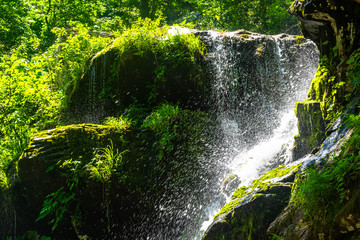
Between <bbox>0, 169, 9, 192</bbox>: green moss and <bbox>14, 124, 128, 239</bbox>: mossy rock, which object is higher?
<bbox>14, 124, 128, 239</bbox>: mossy rock

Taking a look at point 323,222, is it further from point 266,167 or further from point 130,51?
point 130,51

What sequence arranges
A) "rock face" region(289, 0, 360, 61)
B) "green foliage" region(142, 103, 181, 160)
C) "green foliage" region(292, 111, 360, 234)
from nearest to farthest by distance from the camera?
1. "green foliage" region(292, 111, 360, 234)
2. "rock face" region(289, 0, 360, 61)
3. "green foliage" region(142, 103, 181, 160)

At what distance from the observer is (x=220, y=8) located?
14094mm

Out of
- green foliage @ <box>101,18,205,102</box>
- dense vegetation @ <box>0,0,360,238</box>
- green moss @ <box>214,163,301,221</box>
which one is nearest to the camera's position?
dense vegetation @ <box>0,0,360,238</box>

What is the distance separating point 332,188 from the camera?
2.46 meters

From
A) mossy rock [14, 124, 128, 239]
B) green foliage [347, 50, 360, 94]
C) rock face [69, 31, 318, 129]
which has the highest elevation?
green foliage [347, 50, 360, 94]

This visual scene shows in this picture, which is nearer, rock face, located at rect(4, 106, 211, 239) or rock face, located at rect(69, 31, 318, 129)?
rock face, located at rect(4, 106, 211, 239)

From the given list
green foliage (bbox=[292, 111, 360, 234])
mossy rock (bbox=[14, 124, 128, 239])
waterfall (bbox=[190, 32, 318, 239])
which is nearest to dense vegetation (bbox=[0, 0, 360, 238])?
green foliage (bbox=[292, 111, 360, 234])

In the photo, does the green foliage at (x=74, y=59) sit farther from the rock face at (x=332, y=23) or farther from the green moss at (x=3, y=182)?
the rock face at (x=332, y=23)

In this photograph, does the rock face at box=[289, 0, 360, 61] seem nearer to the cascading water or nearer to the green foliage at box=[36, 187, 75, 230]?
the cascading water

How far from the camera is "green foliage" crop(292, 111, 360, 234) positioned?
235 centimetres

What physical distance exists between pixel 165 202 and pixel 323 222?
11.2ft

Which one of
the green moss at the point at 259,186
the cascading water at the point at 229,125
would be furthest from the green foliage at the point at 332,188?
the cascading water at the point at 229,125

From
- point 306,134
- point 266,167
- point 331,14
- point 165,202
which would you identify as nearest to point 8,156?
point 165,202
